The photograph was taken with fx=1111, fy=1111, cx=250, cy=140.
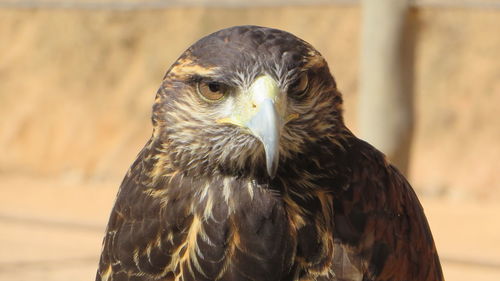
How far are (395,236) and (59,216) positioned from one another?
6.76 metres

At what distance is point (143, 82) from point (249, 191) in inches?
371

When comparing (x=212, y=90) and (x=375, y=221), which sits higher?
(x=212, y=90)

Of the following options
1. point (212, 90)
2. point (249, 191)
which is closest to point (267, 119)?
point (212, 90)

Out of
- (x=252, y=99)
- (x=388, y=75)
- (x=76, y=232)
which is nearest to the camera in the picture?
→ (x=252, y=99)

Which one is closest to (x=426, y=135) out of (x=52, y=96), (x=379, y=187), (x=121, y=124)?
(x=121, y=124)

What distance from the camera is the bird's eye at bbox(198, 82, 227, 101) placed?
9.07ft

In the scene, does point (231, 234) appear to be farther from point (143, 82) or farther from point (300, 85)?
point (143, 82)

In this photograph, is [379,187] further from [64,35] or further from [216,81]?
[64,35]

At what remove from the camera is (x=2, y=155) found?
12234mm

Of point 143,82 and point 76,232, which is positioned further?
point 143,82

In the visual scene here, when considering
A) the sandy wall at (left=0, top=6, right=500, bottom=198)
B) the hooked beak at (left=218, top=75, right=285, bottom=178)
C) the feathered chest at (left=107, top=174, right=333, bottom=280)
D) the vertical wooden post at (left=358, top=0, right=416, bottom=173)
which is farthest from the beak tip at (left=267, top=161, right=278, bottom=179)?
the sandy wall at (left=0, top=6, right=500, bottom=198)

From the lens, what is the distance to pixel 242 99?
274 cm

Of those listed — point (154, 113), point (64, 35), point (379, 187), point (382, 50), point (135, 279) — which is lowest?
point (135, 279)

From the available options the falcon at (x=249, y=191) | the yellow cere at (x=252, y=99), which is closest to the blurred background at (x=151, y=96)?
the falcon at (x=249, y=191)
